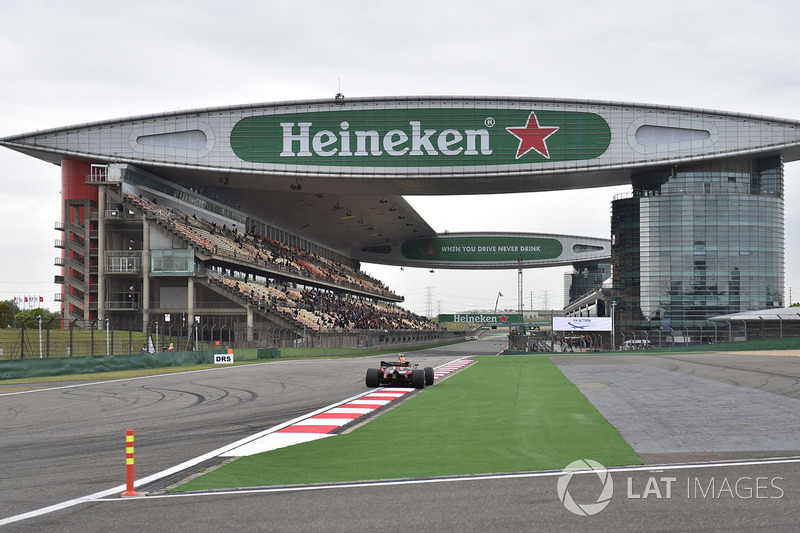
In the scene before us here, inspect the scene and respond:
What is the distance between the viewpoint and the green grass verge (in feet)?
31.8

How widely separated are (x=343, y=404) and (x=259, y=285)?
48841mm

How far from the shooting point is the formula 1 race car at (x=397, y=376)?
22297 millimetres

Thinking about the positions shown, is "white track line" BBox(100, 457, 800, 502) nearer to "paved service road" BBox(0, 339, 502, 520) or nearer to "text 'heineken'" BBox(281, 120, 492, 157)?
"paved service road" BBox(0, 339, 502, 520)

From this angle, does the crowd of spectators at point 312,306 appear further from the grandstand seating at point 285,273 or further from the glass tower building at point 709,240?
the glass tower building at point 709,240

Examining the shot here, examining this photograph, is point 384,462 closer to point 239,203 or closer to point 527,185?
point 527,185

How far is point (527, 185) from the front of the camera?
6656cm

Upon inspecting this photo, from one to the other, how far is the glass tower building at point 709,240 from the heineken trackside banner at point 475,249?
45384 millimetres

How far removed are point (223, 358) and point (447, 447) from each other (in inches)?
1288

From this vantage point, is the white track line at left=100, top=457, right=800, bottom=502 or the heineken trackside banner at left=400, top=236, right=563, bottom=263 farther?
the heineken trackside banner at left=400, top=236, right=563, bottom=263

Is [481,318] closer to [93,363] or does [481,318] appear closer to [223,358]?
[223,358]

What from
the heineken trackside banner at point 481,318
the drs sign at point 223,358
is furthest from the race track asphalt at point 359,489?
the heineken trackside banner at point 481,318

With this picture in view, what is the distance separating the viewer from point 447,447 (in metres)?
11.5

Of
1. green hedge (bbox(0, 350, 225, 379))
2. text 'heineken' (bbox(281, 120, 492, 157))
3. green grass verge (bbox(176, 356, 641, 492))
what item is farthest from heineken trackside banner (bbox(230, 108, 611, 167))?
green grass verge (bbox(176, 356, 641, 492))

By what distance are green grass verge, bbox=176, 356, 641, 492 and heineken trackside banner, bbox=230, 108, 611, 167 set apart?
4598cm
